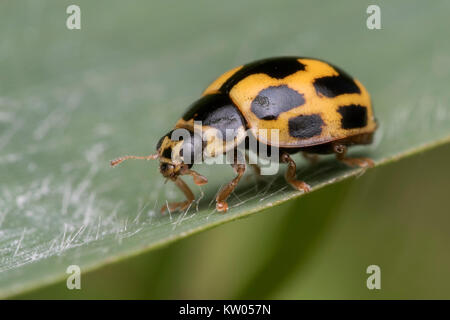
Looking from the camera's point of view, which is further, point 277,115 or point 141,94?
point 141,94

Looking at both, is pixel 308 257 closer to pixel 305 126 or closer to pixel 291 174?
pixel 291 174

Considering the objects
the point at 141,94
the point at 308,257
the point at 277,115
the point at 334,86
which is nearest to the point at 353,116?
the point at 334,86

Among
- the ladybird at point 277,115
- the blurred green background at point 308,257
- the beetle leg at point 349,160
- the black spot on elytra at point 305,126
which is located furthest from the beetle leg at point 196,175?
the beetle leg at point 349,160

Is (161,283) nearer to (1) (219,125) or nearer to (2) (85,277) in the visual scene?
(2) (85,277)

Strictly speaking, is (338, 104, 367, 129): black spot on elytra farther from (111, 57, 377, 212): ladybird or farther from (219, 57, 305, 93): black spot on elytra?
(219, 57, 305, 93): black spot on elytra

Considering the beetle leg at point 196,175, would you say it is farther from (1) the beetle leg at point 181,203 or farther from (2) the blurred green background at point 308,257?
(2) the blurred green background at point 308,257

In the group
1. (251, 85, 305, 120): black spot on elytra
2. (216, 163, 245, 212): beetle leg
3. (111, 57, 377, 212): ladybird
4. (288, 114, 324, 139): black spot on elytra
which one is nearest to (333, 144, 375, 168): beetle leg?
(111, 57, 377, 212): ladybird
